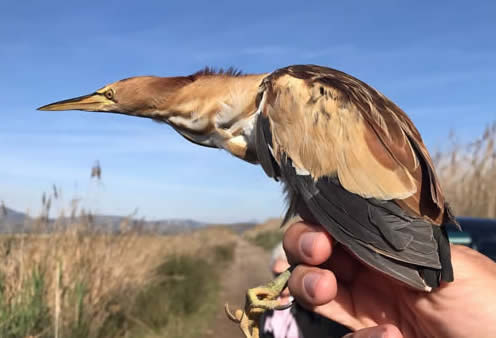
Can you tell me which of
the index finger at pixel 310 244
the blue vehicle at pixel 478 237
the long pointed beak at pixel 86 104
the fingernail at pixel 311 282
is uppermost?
the long pointed beak at pixel 86 104

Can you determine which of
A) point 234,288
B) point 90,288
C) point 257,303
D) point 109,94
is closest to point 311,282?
point 257,303

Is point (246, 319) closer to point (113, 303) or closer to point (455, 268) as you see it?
point (455, 268)

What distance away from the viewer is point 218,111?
8.40 feet

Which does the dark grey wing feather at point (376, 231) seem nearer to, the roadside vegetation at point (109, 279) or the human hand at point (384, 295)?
the human hand at point (384, 295)

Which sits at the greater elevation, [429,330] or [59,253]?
[429,330]

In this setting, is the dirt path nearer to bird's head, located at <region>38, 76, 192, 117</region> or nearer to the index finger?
bird's head, located at <region>38, 76, 192, 117</region>

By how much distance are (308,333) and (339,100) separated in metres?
1.88

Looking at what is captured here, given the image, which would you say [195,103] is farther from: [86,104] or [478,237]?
[478,237]

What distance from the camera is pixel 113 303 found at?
19.5 feet

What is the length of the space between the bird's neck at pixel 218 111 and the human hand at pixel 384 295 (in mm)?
557

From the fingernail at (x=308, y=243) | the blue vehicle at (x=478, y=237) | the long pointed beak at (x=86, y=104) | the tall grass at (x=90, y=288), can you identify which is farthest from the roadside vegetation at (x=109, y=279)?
the blue vehicle at (x=478, y=237)

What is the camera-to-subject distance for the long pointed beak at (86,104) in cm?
315

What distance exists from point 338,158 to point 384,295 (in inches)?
27.3

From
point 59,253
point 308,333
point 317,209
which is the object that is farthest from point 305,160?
point 59,253
